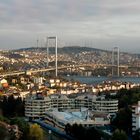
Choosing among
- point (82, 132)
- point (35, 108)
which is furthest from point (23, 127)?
point (35, 108)

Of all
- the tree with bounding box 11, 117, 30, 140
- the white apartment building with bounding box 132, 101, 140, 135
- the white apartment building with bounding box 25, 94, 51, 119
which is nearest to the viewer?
the tree with bounding box 11, 117, 30, 140

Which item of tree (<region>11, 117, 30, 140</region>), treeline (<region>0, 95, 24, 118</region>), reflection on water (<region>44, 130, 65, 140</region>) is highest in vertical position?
tree (<region>11, 117, 30, 140</region>)

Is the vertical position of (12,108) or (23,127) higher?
(23,127)

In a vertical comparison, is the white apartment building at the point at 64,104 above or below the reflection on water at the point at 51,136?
above

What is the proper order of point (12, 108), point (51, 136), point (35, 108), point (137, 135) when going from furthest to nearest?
1. point (12, 108)
2. point (35, 108)
3. point (51, 136)
4. point (137, 135)

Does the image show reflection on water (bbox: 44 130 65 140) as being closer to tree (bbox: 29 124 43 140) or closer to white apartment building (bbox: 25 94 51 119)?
tree (bbox: 29 124 43 140)

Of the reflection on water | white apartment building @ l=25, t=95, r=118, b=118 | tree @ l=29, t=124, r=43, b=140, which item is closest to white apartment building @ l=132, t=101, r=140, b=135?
the reflection on water

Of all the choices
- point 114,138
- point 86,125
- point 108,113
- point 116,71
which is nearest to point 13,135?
point 114,138

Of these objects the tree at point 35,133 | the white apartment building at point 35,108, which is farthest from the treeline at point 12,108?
the tree at point 35,133

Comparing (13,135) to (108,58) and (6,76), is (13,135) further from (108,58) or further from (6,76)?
(108,58)

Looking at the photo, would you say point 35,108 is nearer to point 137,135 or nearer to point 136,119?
point 136,119

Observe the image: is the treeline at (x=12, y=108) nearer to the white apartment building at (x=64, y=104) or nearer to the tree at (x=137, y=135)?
the white apartment building at (x=64, y=104)

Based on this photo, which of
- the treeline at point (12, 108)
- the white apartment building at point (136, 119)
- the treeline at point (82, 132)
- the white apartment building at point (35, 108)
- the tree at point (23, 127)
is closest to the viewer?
the treeline at point (82, 132)
